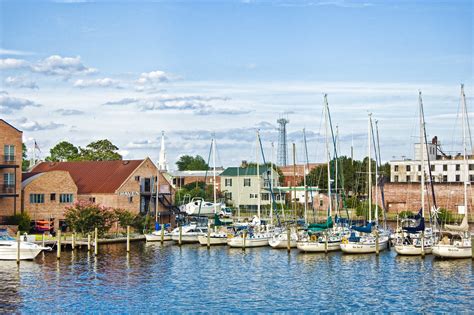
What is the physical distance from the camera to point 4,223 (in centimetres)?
7788

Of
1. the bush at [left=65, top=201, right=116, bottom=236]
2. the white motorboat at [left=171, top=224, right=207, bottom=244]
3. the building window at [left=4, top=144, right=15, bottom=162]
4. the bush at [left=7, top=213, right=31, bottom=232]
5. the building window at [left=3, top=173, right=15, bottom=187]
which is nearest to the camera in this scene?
the bush at [left=7, top=213, right=31, bottom=232]

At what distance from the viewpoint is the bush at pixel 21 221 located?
78125 mm

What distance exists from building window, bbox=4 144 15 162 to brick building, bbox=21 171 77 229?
4133 mm

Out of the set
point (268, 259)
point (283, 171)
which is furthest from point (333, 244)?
point (283, 171)

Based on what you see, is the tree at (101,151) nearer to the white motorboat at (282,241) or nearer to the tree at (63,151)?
the tree at (63,151)

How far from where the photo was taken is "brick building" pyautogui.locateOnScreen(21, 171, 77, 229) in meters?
83.1

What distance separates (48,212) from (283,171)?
9007 centimetres

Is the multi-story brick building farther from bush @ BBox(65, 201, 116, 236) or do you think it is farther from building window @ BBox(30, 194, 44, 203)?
bush @ BBox(65, 201, 116, 236)

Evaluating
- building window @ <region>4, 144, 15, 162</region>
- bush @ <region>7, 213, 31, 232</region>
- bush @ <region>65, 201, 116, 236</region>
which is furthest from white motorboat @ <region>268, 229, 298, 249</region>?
building window @ <region>4, 144, 15, 162</region>

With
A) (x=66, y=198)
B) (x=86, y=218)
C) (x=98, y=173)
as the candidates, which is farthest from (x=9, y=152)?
(x=98, y=173)

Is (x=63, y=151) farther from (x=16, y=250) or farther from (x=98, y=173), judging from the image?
(x=16, y=250)

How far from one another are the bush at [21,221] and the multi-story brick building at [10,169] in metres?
0.88

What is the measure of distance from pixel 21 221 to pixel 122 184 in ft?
57.9

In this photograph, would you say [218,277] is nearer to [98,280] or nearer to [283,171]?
[98,280]
